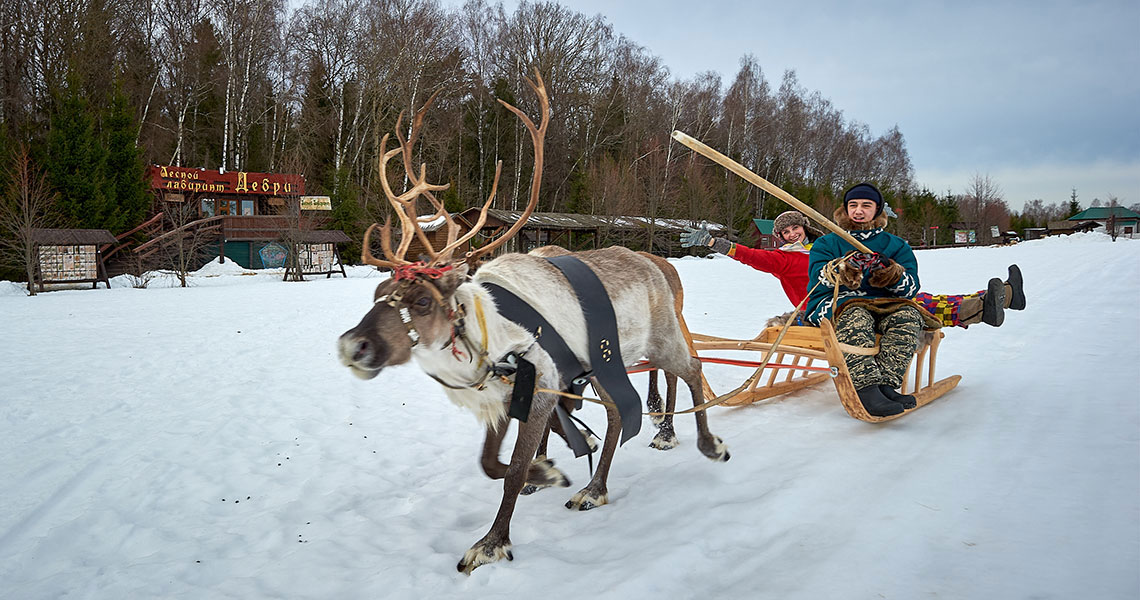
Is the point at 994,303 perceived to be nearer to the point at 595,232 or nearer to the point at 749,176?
the point at 749,176

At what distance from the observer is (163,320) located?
10023 millimetres

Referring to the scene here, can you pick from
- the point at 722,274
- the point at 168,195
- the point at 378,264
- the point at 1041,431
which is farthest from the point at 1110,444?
the point at 168,195

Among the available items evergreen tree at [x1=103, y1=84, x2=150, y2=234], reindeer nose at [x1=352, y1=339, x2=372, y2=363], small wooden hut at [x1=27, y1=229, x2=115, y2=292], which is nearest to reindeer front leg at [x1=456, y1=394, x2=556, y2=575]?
reindeer nose at [x1=352, y1=339, x2=372, y2=363]

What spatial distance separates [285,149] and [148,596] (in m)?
30.5

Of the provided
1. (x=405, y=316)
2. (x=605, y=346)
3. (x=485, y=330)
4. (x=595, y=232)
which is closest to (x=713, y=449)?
(x=605, y=346)

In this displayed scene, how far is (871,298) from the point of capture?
175 inches

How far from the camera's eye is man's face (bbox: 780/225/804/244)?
596 centimetres

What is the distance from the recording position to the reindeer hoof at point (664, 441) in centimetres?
419

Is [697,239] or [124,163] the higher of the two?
[124,163]

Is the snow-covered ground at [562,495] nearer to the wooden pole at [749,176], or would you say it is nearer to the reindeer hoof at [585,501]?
the reindeer hoof at [585,501]

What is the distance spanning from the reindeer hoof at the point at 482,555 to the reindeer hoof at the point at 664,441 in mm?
1666

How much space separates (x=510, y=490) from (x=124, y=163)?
2414 centimetres

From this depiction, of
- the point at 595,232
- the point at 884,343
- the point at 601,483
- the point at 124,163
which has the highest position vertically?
the point at 124,163

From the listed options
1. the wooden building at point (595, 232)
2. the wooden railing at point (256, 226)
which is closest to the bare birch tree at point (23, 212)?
the wooden railing at point (256, 226)
